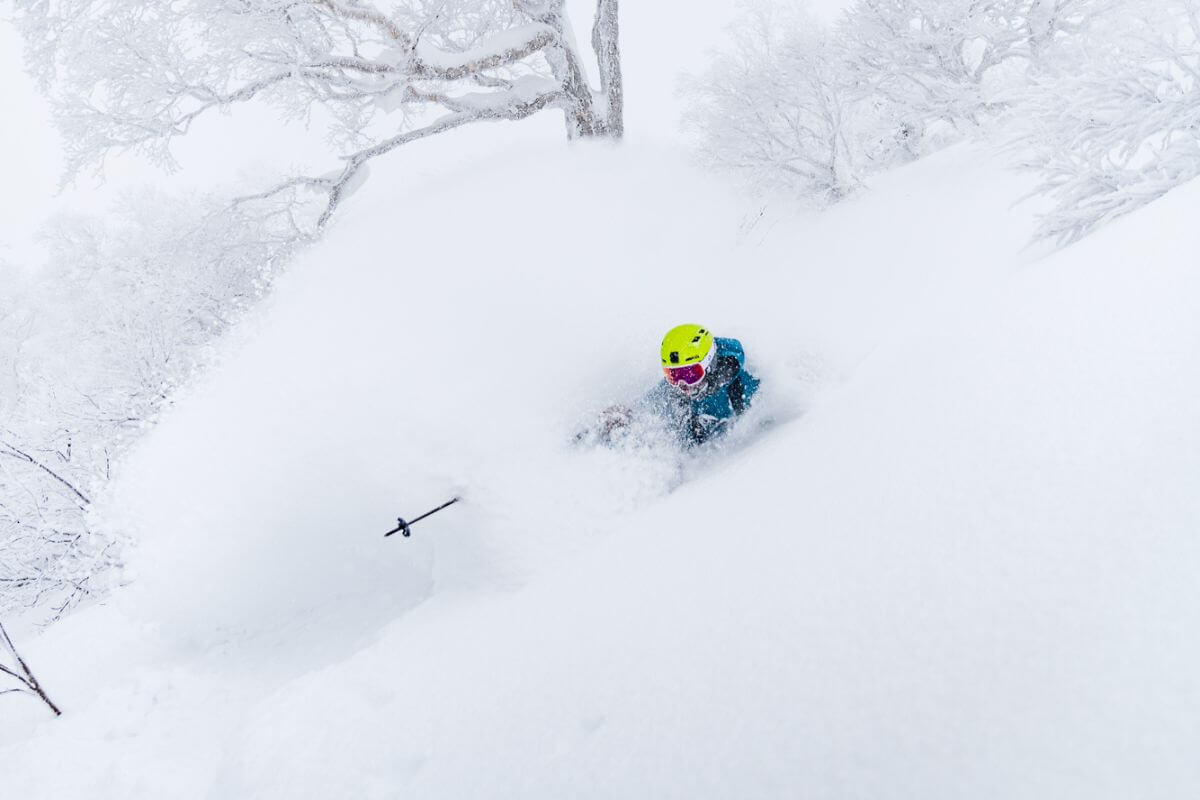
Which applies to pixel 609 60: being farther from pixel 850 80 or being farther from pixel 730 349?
pixel 730 349

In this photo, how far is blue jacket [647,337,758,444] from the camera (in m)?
4.69

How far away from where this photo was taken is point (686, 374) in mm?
4312

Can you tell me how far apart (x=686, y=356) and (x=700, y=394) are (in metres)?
0.50

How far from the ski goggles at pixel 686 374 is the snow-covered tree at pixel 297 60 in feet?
19.3

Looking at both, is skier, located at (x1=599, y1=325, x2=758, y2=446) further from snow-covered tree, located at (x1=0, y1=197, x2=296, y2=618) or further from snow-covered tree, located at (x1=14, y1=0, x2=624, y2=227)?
snow-covered tree, located at (x1=14, y1=0, x2=624, y2=227)

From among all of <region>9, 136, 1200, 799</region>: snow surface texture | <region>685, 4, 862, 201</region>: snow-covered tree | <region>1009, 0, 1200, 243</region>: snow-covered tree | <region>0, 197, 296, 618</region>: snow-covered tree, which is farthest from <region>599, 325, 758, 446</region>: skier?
<region>685, 4, 862, 201</region>: snow-covered tree

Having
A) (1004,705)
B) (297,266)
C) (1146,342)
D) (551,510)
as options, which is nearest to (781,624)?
(1004,705)

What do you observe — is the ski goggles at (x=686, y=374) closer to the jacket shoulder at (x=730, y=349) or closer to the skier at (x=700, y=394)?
the skier at (x=700, y=394)

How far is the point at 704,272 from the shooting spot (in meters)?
7.62

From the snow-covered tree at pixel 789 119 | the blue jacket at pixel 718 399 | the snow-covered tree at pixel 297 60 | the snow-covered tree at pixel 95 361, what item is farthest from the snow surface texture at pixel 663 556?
the snow-covered tree at pixel 789 119

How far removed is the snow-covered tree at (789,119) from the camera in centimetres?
961

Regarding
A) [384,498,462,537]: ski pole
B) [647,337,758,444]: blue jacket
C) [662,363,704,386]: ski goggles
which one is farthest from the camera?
[647,337,758,444]: blue jacket

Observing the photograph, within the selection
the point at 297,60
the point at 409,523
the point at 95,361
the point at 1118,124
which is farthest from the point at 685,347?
the point at 95,361

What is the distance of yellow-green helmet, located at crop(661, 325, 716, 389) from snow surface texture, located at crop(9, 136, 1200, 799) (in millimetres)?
734
